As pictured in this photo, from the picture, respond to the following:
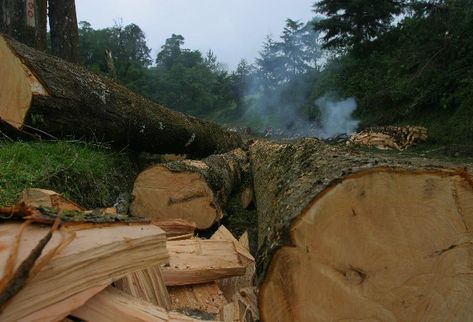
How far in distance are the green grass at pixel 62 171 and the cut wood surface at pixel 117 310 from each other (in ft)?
5.80

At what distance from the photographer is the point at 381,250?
5.26 ft

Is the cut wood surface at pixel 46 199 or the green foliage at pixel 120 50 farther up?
the green foliage at pixel 120 50

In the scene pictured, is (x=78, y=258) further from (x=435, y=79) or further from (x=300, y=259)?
(x=435, y=79)

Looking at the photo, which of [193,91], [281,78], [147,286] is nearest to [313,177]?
[147,286]

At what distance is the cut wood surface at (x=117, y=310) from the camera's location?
1.33m

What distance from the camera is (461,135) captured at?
902 cm

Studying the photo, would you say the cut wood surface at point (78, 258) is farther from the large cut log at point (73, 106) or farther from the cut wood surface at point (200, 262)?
the large cut log at point (73, 106)

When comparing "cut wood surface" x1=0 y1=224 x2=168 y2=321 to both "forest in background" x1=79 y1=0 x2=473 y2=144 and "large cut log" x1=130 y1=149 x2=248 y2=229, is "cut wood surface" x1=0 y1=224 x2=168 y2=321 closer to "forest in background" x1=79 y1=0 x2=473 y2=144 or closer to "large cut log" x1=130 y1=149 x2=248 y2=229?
"large cut log" x1=130 y1=149 x2=248 y2=229

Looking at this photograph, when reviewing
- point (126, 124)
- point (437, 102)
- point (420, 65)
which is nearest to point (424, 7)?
point (420, 65)

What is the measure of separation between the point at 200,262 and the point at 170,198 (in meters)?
1.22

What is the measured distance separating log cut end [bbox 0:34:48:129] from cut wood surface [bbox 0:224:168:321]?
2.47 metres

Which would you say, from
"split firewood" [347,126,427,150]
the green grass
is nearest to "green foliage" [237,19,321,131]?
"split firewood" [347,126,427,150]

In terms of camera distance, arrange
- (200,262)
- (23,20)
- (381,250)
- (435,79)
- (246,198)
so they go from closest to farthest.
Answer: (381,250) < (200,262) < (246,198) < (23,20) < (435,79)

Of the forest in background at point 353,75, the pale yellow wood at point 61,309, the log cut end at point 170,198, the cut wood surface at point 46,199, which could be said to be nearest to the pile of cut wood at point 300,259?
the pale yellow wood at point 61,309
